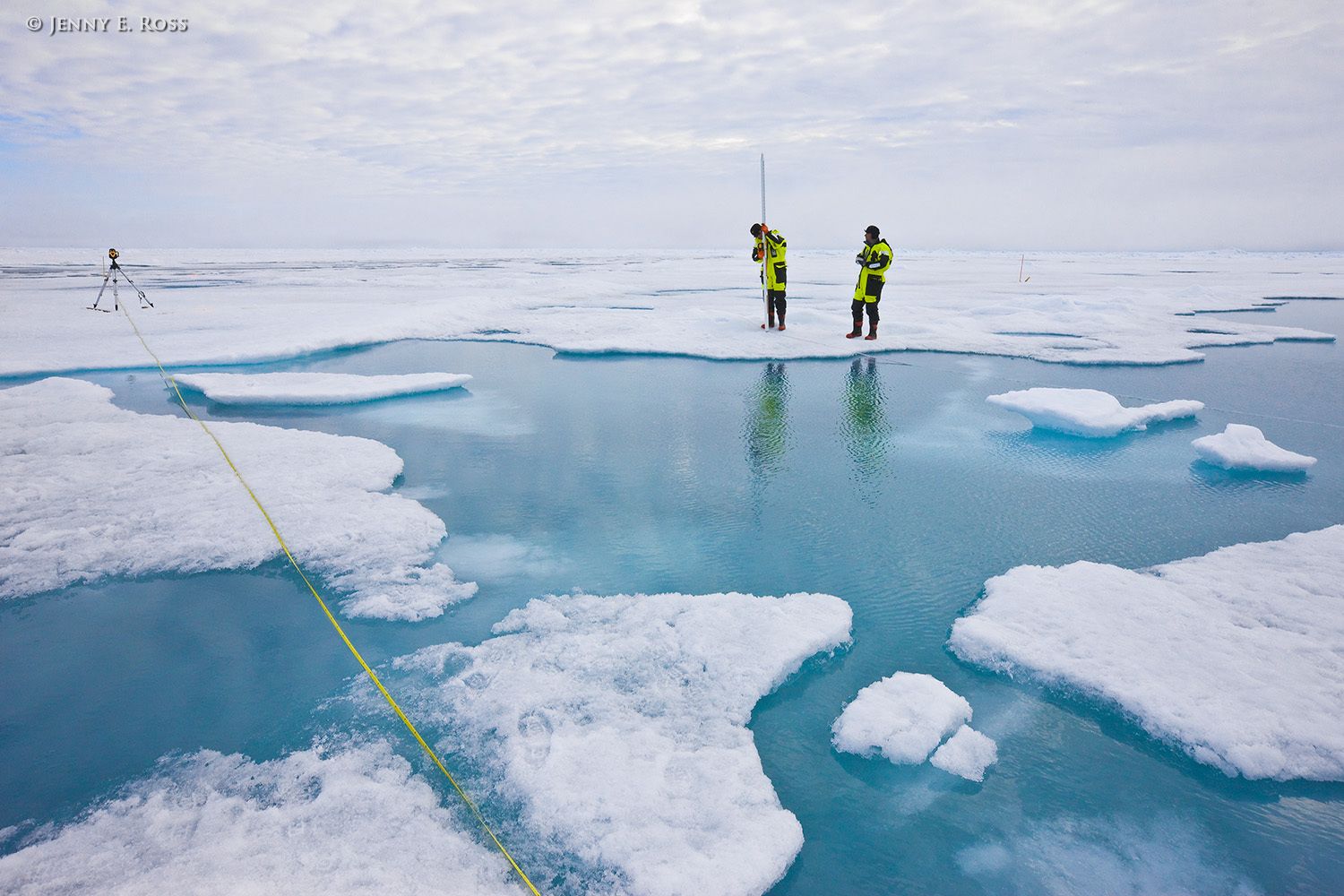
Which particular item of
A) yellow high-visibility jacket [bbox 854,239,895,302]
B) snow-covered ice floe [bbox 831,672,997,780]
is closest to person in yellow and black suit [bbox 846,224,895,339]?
yellow high-visibility jacket [bbox 854,239,895,302]

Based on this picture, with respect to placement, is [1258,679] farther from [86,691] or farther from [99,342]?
[99,342]

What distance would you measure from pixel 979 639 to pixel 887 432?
3.55 m

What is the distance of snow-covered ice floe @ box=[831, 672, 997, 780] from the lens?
243cm

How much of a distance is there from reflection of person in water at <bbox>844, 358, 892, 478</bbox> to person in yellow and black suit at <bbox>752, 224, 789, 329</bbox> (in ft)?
7.02

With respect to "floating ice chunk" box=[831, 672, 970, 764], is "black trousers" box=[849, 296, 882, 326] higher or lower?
higher

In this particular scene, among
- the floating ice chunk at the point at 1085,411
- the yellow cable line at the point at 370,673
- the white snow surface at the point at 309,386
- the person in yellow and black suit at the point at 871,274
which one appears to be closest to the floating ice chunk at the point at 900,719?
the yellow cable line at the point at 370,673

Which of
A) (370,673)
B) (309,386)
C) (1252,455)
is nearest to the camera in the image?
(370,673)

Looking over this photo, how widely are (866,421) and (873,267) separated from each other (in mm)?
3923

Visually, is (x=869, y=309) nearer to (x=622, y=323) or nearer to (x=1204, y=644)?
(x=622, y=323)

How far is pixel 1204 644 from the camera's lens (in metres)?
2.93

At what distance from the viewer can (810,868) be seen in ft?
6.72

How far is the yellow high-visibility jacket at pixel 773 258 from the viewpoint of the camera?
410 inches

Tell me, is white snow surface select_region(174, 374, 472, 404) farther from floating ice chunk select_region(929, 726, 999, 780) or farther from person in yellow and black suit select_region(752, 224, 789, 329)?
floating ice chunk select_region(929, 726, 999, 780)

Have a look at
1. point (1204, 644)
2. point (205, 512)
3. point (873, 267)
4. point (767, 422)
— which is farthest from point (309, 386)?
point (1204, 644)
